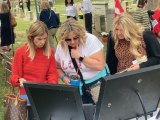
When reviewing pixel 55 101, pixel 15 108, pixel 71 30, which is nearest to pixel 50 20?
pixel 71 30

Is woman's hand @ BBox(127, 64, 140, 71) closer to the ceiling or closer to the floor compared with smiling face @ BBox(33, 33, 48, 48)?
closer to the floor

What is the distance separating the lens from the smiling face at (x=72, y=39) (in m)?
3.22

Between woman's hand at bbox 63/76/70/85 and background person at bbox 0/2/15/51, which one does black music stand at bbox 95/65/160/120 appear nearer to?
woman's hand at bbox 63/76/70/85

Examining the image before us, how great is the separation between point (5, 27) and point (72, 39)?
7157mm

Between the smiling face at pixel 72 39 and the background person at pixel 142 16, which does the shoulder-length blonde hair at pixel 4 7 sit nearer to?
the background person at pixel 142 16

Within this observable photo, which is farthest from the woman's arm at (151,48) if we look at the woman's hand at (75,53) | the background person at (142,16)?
the background person at (142,16)

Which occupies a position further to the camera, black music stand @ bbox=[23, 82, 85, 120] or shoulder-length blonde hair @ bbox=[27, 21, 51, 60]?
shoulder-length blonde hair @ bbox=[27, 21, 51, 60]

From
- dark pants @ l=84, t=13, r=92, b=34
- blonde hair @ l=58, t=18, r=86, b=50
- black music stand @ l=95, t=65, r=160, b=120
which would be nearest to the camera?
black music stand @ l=95, t=65, r=160, b=120

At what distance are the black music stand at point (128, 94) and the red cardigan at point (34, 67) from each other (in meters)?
1.33

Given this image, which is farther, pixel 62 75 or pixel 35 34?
pixel 62 75

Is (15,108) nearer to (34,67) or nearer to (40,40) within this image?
(34,67)

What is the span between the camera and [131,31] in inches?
128

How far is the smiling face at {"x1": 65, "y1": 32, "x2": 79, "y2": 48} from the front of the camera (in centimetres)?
322

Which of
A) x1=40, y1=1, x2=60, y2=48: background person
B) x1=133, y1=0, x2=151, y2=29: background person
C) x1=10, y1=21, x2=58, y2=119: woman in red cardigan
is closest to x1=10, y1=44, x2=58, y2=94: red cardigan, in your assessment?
x1=10, y1=21, x2=58, y2=119: woman in red cardigan
